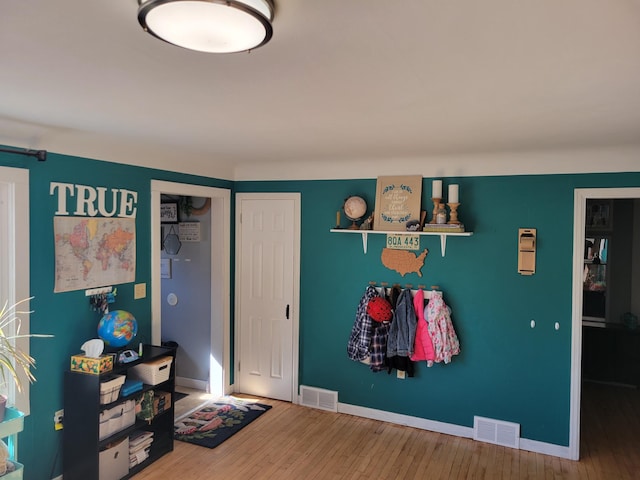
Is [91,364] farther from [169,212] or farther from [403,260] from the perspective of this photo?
[403,260]

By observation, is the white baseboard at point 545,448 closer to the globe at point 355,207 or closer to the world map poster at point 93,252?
the globe at point 355,207

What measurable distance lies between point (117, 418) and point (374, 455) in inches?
76.6

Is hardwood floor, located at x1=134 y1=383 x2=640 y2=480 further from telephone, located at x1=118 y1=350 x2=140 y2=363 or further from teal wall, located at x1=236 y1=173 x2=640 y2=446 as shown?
telephone, located at x1=118 y1=350 x2=140 y2=363

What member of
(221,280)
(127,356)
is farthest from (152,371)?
(221,280)

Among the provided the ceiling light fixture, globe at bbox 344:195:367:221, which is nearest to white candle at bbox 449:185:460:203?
globe at bbox 344:195:367:221

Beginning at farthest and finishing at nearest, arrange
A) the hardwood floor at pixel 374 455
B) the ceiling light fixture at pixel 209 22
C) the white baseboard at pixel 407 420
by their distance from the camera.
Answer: the white baseboard at pixel 407 420, the hardwood floor at pixel 374 455, the ceiling light fixture at pixel 209 22

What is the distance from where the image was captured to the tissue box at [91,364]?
3.09 meters


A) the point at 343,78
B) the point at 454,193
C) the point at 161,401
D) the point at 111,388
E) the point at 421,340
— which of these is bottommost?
the point at 161,401

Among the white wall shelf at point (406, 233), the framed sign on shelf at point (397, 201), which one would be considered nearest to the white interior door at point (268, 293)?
the white wall shelf at point (406, 233)

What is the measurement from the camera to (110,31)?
4.73 ft

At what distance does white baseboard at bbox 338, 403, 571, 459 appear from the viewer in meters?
3.77

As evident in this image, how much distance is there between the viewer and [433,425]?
4.17m

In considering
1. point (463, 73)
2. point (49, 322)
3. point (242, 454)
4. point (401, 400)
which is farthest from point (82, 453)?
point (463, 73)

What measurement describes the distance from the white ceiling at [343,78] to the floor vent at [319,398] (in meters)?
2.45
